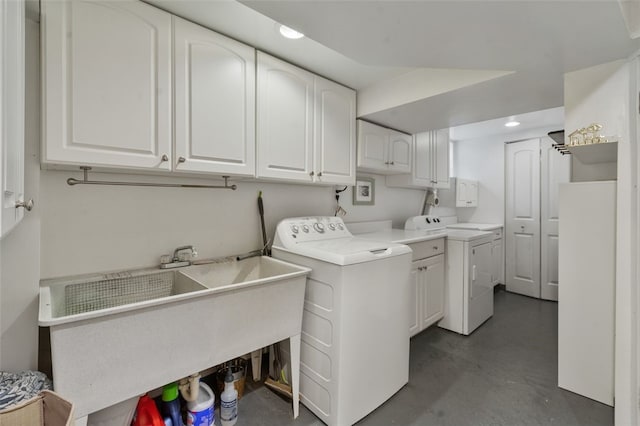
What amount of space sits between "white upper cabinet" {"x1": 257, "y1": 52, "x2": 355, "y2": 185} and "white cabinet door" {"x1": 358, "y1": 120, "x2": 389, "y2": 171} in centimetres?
10

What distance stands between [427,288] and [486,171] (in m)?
2.60

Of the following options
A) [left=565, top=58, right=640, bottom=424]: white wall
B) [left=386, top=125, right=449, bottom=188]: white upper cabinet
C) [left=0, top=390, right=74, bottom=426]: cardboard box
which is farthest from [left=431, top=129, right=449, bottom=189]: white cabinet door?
[left=0, top=390, right=74, bottom=426]: cardboard box

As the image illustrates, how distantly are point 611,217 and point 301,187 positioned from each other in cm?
199

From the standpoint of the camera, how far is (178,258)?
168 cm

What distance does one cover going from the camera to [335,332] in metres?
1.52

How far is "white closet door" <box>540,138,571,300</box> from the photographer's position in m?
3.54

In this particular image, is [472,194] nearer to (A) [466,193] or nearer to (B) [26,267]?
(A) [466,193]

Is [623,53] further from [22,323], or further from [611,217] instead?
[22,323]

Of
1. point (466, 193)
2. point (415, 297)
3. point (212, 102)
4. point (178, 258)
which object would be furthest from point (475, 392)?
point (466, 193)

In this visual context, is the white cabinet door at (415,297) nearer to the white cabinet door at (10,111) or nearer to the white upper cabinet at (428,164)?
the white upper cabinet at (428,164)

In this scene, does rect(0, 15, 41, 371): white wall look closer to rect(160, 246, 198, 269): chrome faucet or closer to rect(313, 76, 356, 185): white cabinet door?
rect(160, 246, 198, 269): chrome faucet

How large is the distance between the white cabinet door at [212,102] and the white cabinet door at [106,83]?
6 centimetres

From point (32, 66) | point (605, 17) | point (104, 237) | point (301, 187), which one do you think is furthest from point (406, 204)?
point (32, 66)

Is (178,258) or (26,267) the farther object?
(178,258)
